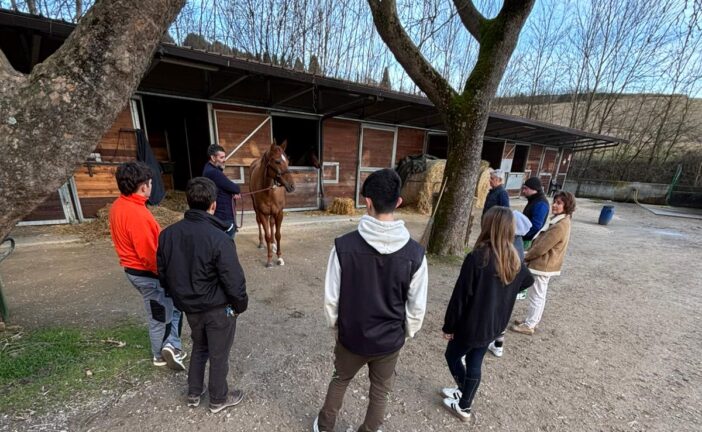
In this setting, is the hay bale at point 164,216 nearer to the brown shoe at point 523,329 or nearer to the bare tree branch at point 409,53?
the bare tree branch at point 409,53

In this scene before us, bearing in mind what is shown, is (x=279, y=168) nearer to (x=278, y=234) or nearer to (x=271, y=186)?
(x=271, y=186)

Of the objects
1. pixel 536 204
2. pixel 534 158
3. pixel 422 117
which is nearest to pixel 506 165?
pixel 534 158

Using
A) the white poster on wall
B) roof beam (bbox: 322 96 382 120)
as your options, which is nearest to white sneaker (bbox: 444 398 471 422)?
roof beam (bbox: 322 96 382 120)

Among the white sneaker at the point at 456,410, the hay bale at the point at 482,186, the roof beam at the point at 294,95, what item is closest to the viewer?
the white sneaker at the point at 456,410

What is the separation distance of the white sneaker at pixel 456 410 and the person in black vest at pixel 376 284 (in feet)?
2.63

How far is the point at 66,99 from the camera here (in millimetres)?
1552

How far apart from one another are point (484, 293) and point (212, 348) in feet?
5.52

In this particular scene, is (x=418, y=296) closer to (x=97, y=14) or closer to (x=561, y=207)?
(x=561, y=207)

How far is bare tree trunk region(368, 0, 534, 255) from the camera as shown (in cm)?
406

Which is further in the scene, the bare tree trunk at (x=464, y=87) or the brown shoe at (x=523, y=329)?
the bare tree trunk at (x=464, y=87)

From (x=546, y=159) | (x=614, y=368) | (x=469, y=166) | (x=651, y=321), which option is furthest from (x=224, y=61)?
(x=546, y=159)

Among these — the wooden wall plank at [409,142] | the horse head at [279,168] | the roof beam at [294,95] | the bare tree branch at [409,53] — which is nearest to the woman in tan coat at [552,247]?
the bare tree branch at [409,53]

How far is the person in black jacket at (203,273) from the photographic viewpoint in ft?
5.02

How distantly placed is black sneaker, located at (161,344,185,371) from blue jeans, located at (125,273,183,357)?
0.05 meters
